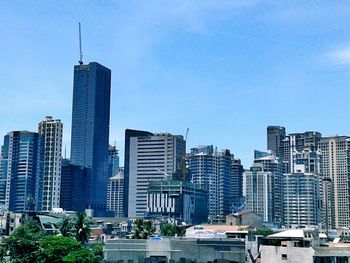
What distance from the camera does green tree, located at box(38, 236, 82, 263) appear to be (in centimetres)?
8438

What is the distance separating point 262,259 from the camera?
70000mm

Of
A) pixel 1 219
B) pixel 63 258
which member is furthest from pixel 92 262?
pixel 1 219

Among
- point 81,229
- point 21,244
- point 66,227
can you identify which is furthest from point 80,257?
point 66,227

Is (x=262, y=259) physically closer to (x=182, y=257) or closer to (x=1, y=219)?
(x=182, y=257)

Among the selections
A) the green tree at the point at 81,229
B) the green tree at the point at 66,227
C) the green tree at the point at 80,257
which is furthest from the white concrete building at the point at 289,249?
the green tree at the point at 66,227

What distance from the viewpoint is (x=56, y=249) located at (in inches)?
3327

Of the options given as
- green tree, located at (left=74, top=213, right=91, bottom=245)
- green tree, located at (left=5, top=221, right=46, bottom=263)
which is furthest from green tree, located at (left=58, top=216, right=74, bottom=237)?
green tree, located at (left=5, top=221, right=46, bottom=263)

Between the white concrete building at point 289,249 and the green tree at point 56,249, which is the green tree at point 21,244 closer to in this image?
the green tree at point 56,249

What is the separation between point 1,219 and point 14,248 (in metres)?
66.7

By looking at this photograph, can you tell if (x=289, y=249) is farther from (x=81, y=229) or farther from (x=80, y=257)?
(x=81, y=229)

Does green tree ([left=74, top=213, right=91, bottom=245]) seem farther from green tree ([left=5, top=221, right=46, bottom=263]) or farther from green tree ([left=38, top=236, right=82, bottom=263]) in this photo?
green tree ([left=38, top=236, right=82, bottom=263])

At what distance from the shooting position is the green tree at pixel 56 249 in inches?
3322

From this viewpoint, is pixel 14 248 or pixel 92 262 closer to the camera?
pixel 92 262

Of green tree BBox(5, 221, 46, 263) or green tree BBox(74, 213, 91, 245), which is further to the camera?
green tree BBox(74, 213, 91, 245)
